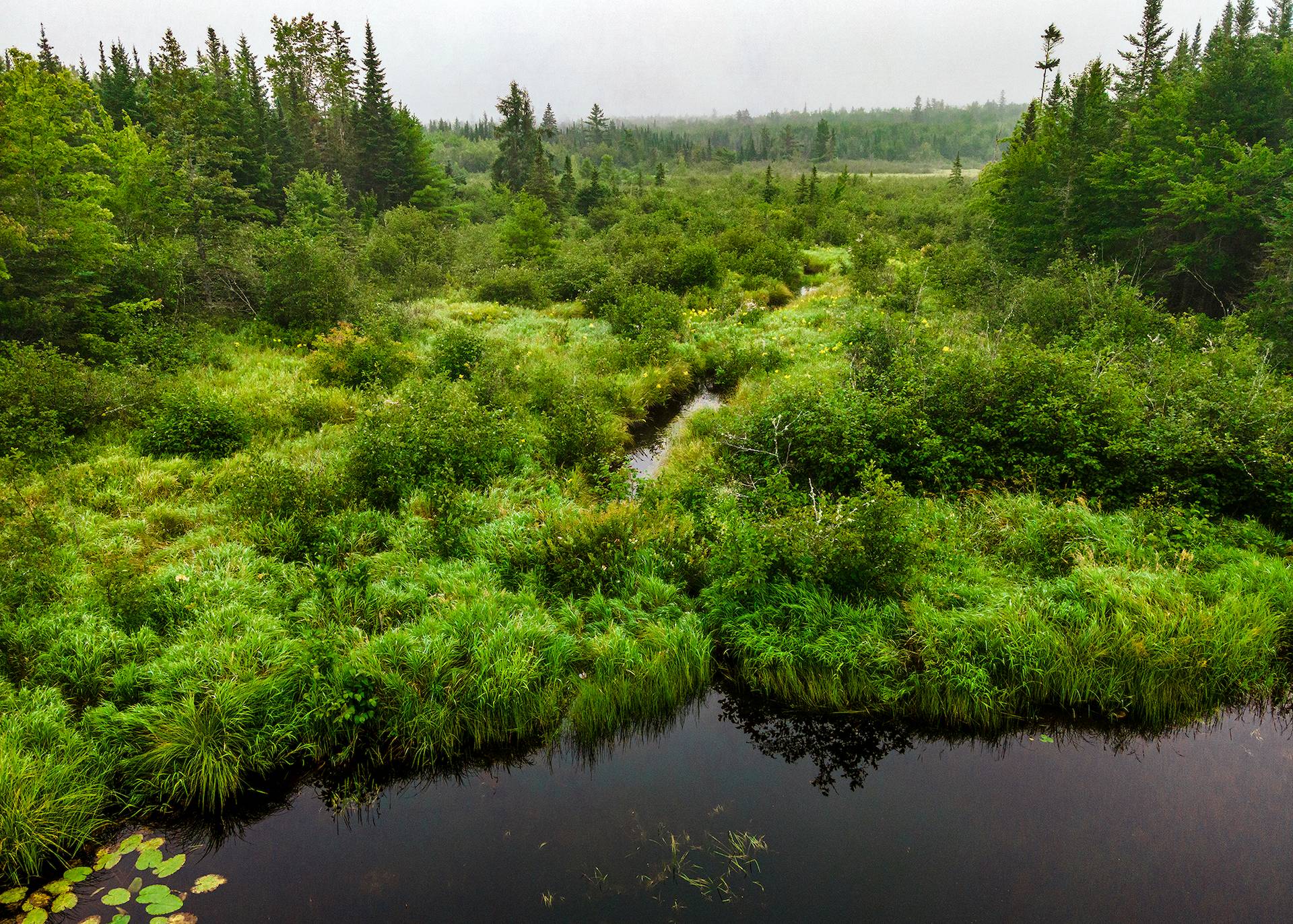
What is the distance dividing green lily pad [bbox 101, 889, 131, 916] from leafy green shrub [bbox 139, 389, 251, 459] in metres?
7.42

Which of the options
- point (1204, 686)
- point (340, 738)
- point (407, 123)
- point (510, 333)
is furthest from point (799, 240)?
point (340, 738)

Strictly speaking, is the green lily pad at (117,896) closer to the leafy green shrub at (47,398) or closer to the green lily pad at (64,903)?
the green lily pad at (64,903)

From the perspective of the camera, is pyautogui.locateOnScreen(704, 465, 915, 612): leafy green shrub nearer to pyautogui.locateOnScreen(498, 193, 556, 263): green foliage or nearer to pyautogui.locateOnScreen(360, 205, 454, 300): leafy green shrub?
pyautogui.locateOnScreen(360, 205, 454, 300): leafy green shrub

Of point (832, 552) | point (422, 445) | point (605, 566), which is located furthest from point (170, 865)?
point (832, 552)

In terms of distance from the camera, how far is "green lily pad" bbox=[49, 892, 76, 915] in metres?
4.27

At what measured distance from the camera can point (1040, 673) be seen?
6055 mm

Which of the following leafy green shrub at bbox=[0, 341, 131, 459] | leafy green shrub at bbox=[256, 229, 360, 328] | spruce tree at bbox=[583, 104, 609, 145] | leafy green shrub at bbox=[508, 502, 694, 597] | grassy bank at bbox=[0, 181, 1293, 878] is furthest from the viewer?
spruce tree at bbox=[583, 104, 609, 145]

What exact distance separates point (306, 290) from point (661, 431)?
1055 cm

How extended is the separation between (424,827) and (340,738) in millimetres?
1201

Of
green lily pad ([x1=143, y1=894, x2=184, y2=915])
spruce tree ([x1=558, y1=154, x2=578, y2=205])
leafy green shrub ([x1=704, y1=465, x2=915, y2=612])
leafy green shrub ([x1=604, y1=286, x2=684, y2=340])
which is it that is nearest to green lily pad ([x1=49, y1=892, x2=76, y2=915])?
green lily pad ([x1=143, y1=894, x2=184, y2=915])

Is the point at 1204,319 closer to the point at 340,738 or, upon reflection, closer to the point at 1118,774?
the point at 1118,774

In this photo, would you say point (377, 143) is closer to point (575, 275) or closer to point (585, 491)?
point (575, 275)

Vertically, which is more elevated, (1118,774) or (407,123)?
(407,123)

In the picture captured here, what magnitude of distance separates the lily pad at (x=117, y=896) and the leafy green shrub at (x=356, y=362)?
10.0 metres
